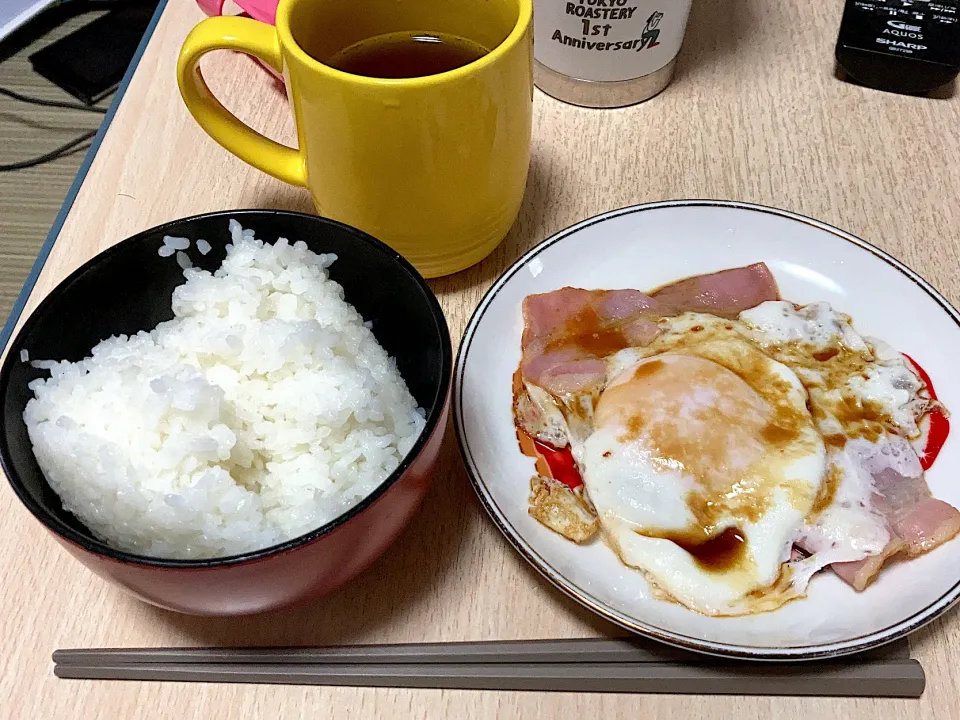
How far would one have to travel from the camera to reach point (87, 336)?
2.45 feet

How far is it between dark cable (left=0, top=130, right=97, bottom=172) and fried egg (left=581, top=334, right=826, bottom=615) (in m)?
2.06

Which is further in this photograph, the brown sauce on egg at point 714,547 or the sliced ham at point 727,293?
the sliced ham at point 727,293

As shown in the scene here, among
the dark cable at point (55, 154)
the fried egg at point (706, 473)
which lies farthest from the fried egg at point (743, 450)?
the dark cable at point (55, 154)

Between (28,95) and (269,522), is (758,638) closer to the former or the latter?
(269,522)

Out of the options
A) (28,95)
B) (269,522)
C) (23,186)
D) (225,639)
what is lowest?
(23,186)

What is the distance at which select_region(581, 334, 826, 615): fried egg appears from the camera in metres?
0.68

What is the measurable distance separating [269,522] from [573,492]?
279 mm

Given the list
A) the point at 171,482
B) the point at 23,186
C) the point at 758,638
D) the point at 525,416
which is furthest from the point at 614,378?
the point at 23,186

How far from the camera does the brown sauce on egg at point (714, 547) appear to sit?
2.26 ft

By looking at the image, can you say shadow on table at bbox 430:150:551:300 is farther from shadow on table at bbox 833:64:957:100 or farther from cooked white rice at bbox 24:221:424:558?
shadow on table at bbox 833:64:957:100

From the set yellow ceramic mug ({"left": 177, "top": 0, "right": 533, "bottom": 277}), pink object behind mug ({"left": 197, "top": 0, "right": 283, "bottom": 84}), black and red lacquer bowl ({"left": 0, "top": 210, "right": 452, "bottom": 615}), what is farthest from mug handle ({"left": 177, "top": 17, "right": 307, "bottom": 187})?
pink object behind mug ({"left": 197, "top": 0, "right": 283, "bottom": 84})

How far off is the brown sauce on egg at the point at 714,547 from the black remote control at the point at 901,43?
32.0 inches

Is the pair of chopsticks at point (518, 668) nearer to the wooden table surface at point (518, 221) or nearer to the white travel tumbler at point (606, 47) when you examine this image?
the wooden table surface at point (518, 221)

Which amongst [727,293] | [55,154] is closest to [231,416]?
[727,293]
